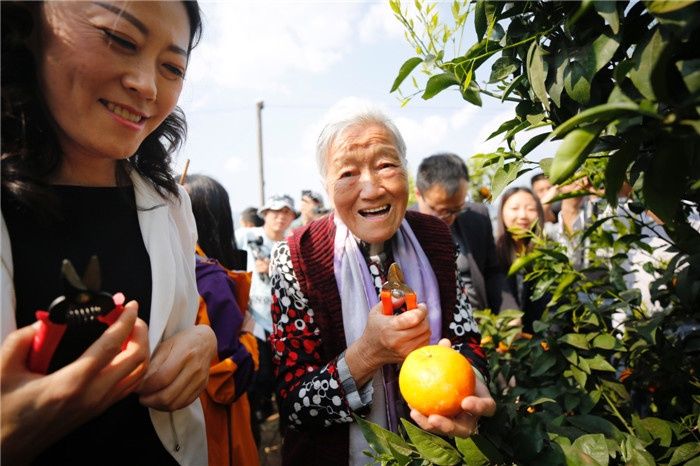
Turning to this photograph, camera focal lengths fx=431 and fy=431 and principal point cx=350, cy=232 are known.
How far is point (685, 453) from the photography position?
37.5 inches

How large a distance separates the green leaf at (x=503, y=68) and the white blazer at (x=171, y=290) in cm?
80

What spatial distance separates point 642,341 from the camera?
142 cm

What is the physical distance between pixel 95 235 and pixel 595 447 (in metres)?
1.12

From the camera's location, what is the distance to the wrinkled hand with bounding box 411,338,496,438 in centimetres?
85

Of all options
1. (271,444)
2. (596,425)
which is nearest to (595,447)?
(596,425)

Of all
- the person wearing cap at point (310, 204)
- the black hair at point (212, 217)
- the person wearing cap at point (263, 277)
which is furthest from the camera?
the person wearing cap at point (310, 204)

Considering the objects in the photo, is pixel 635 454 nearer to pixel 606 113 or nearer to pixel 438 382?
pixel 438 382

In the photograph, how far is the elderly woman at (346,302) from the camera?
1.22 meters

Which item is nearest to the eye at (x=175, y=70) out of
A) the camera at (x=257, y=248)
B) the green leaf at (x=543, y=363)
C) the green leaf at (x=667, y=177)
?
the green leaf at (x=667, y=177)

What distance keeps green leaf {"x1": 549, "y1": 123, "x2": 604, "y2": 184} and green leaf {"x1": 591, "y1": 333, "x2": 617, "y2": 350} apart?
39.7 inches

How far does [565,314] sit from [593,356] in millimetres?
202

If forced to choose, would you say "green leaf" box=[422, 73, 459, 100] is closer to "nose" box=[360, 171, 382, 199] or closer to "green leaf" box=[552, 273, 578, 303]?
"nose" box=[360, 171, 382, 199]

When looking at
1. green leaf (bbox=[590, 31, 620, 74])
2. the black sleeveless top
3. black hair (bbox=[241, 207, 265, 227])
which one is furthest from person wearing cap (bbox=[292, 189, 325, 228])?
green leaf (bbox=[590, 31, 620, 74])

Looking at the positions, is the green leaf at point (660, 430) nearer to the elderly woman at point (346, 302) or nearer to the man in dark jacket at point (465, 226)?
the elderly woman at point (346, 302)
